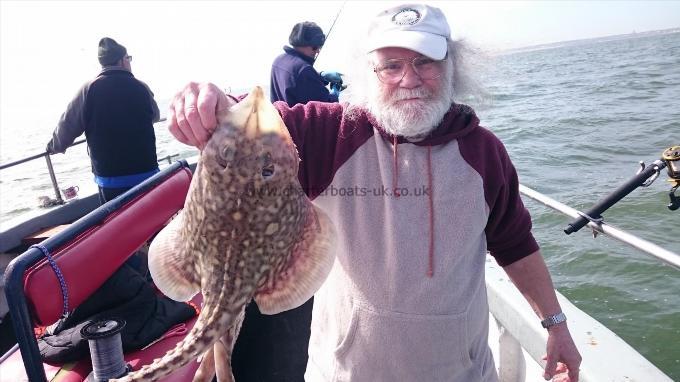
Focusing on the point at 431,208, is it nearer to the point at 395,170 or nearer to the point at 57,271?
the point at 395,170

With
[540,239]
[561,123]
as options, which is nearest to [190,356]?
[540,239]

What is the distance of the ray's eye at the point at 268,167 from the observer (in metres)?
1.68

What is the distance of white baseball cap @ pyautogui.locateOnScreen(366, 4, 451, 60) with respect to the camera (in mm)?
2291

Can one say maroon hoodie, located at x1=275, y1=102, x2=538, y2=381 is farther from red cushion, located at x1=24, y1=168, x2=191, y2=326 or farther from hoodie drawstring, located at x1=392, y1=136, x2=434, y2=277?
red cushion, located at x1=24, y1=168, x2=191, y2=326

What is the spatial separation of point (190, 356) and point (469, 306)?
1.38 m

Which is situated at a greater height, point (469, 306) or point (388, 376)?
point (469, 306)

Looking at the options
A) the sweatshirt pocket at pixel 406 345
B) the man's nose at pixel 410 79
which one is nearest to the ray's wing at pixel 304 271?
the sweatshirt pocket at pixel 406 345

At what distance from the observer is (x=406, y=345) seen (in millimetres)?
2312

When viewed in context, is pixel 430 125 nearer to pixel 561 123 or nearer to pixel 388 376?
pixel 388 376

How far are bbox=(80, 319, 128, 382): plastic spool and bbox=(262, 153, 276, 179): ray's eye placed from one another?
1.91 metres

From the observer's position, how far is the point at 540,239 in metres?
8.70

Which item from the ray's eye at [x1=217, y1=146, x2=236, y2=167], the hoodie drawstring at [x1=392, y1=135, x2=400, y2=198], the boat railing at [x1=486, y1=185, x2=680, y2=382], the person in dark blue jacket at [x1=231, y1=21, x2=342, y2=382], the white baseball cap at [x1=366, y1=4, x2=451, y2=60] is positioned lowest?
the person in dark blue jacket at [x1=231, y1=21, x2=342, y2=382]

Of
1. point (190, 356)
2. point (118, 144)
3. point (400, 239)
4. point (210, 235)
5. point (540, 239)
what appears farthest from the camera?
point (540, 239)

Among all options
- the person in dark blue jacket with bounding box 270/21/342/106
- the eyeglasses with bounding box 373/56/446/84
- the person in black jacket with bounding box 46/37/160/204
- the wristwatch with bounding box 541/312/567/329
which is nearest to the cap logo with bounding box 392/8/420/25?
the eyeglasses with bounding box 373/56/446/84
